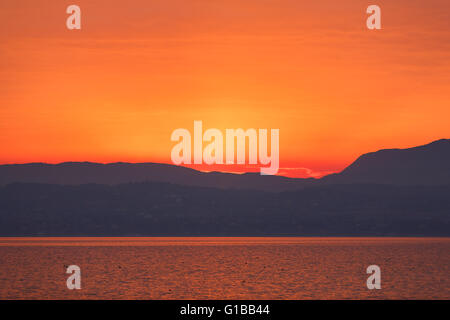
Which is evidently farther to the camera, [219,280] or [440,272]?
[440,272]

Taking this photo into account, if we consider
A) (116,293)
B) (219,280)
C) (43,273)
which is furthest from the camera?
(43,273)

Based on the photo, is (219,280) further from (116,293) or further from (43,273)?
(43,273)

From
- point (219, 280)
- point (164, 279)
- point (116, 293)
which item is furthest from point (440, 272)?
point (116, 293)

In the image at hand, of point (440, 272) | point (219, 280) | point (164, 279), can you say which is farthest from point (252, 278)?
point (440, 272)

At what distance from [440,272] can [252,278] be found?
4251cm

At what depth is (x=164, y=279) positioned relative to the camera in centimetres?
11244
